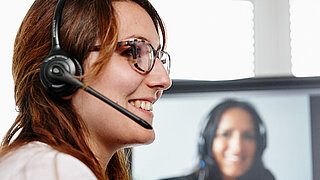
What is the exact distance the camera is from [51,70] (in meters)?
0.83

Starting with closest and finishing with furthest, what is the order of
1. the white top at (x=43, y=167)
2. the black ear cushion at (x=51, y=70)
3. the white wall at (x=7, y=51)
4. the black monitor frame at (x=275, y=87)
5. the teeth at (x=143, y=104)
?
the white top at (x=43, y=167), the black ear cushion at (x=51, y=70), the teeth at (x=143, y=104), the black monitor frame at (x=275, y=87), the white wall at (x=7, y=51)

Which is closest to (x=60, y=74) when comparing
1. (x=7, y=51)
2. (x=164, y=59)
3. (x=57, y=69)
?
(x=57, y=69)

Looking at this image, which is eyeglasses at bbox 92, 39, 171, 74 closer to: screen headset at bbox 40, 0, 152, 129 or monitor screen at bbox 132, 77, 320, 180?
screen headset at bbox 40, 0, 152, 129

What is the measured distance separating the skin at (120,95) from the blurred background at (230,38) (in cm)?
105

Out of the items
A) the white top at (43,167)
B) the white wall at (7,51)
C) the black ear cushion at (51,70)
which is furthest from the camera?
the white wall at (7,51)

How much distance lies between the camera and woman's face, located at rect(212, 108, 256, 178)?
1.27 meters

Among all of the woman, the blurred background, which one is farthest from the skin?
the blurred background

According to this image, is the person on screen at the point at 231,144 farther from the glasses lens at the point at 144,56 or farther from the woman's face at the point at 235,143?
the glasses lens at the point at 144,56

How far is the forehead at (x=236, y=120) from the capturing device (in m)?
1.28

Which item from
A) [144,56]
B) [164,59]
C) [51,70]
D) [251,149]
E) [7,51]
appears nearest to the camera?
[51,70]

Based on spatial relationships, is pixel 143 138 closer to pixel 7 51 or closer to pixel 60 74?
pixel 60 74

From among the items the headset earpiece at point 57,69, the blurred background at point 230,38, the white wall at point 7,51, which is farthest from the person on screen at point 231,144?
the white wall at point 7,51

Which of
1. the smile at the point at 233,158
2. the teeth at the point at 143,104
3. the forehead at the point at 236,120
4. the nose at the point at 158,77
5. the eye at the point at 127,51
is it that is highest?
the eye at the point at 127,51

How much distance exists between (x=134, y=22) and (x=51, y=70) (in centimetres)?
20
